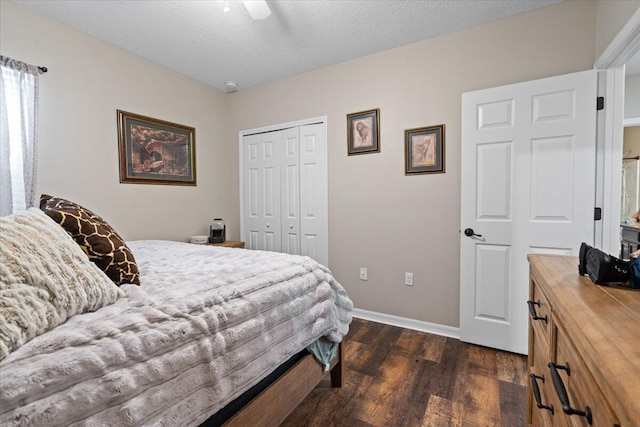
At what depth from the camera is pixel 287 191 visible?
3.37 meters

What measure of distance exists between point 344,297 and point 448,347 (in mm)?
Answer: 1208

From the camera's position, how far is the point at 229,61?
2961mm

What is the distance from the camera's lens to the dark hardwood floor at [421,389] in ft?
5.08

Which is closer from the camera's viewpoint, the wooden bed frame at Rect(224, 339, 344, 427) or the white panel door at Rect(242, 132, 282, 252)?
the wooden bed frame at Rect(224, 339, 344, 427)

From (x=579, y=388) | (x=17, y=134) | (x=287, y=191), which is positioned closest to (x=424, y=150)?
(x=287, y=191)

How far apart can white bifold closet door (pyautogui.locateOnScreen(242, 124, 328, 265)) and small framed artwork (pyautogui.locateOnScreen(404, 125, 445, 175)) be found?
0.89 metres

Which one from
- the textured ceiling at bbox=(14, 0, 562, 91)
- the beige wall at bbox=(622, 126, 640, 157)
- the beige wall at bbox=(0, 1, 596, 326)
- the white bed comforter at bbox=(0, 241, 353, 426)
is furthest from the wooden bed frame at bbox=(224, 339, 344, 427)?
the beige wall at bbox=(622, 126, 640, 157)

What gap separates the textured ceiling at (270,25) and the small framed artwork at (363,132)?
0.59 m

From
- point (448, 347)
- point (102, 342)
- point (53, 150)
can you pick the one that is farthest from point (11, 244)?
point (448, 347)

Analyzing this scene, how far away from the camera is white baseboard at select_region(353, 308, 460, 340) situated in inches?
98.8

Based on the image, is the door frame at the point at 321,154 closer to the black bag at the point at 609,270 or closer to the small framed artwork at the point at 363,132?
the small framed artwork at the point at 363,132

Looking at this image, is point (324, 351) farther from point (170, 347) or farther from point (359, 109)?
point (359, 109)

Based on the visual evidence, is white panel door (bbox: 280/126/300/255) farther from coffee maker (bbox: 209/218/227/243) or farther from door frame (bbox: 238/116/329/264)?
coffee maker (bbox: 209/218/227/243)

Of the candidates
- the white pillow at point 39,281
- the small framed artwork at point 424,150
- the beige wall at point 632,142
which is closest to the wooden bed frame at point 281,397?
the white pillow at point 39,281
